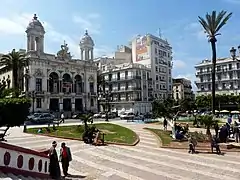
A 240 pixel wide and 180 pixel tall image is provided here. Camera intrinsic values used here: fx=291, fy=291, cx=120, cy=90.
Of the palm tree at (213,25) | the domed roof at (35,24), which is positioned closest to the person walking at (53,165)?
the palm tree at (213,25)

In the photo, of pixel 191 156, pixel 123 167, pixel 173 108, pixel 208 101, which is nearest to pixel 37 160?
pixel 123 167

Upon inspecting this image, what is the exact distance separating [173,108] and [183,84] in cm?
8030

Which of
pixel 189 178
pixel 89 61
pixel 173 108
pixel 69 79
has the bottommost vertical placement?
pixel 189 178

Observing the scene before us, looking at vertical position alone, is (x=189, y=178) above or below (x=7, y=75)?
below

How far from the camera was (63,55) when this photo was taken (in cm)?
6228

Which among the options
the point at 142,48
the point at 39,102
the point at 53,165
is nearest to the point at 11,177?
the point at 53,165

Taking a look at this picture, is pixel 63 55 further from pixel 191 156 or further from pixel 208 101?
pixel 191 156

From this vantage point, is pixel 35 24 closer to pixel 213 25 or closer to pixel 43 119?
pixel 43 119

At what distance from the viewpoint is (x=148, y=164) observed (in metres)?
14.0

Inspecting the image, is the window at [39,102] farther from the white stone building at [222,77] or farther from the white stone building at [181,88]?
the white stone building at [181,88]

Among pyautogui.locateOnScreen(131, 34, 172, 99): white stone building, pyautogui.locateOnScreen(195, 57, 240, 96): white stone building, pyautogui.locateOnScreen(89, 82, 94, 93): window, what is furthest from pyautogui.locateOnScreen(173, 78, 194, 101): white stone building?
pyautogui.locateOnScreen(89, 82, 94, 93): window

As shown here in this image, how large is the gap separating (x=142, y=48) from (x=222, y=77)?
23237 millimetres

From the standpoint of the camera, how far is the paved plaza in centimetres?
A: 1191

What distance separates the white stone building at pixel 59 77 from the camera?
55500 mm
